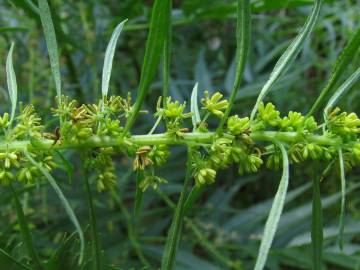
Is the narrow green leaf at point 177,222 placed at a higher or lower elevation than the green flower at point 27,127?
lower

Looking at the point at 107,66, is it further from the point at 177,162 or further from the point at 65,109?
the point at 177,162

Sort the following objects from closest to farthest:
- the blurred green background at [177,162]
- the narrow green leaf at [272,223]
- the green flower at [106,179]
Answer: the narrow green leaf at [272,223] → the green flower at [106,179] → the blurred green background at [177,162]

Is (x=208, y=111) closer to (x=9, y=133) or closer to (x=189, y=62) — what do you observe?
(x=9, y=133)

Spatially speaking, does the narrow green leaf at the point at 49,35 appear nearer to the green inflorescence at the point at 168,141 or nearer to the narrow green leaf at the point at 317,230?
the green inflorescence at the point at 168,141

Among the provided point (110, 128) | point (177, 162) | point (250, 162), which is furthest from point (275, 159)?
point (177, 162)

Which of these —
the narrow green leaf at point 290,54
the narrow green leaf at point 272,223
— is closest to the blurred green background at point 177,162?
the narrow green leaf at point 290,54

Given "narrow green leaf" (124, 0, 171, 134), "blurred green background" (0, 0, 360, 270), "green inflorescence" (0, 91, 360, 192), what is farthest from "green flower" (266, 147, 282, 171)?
"blurred green background" (0, 0, 360, 270)

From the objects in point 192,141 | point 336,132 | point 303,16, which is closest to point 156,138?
point 192,141
